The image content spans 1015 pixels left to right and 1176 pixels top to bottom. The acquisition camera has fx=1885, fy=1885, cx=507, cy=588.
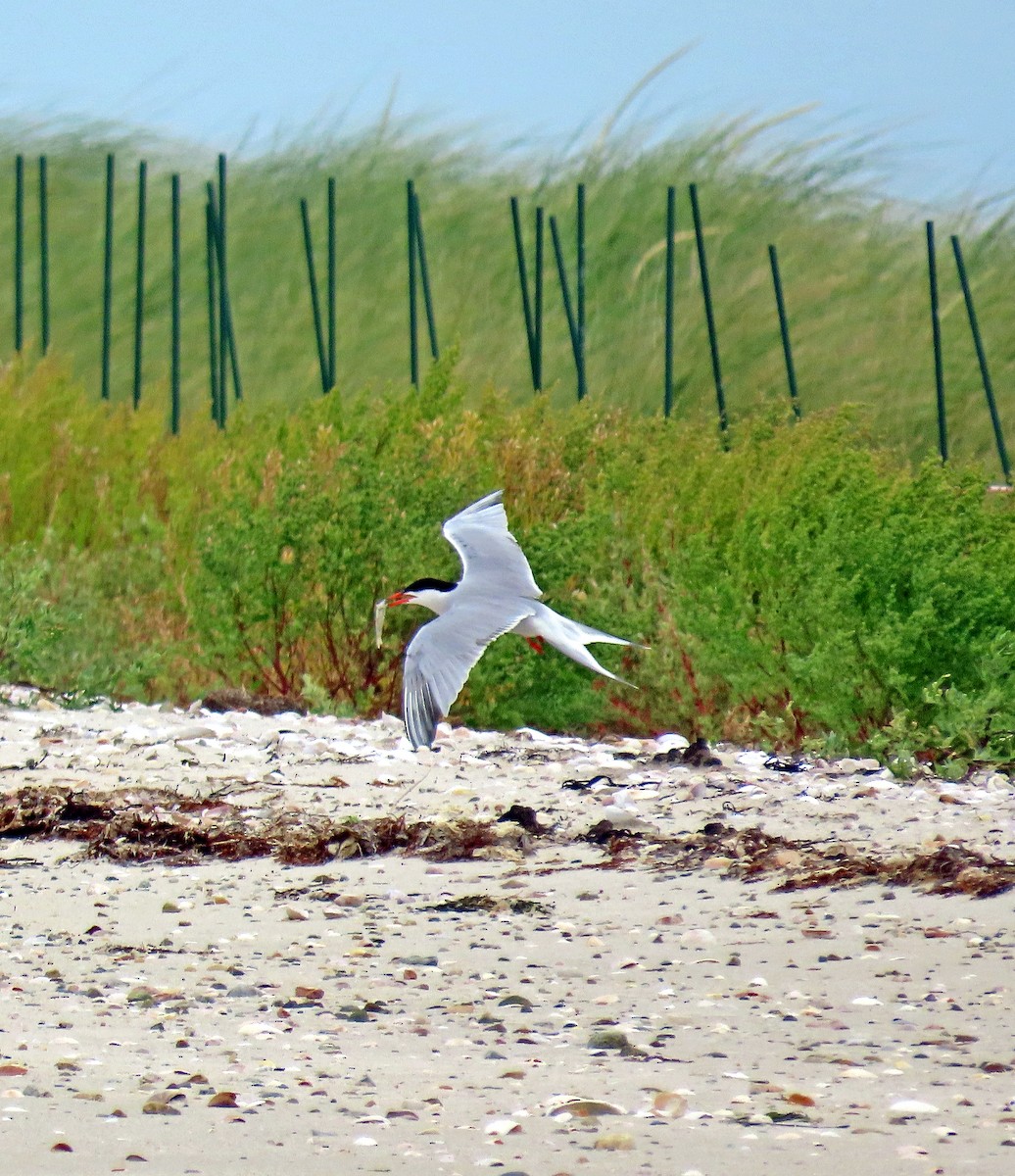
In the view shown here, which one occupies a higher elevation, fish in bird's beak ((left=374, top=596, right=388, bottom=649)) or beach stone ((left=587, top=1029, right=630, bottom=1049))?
fish in bird's beak ((left=374, top=596, right=388, bottom=649))

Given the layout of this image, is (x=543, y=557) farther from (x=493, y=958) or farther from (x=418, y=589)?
(x=493, y=958)

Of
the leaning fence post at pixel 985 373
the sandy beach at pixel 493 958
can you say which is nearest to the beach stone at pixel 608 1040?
the sandy beach at pixel 493 958

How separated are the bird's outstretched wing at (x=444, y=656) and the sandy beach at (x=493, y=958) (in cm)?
50

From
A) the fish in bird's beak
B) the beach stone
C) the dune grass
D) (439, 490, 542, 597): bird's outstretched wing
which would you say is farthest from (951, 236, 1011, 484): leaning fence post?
the beach stone

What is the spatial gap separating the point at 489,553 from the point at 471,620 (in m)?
0.77

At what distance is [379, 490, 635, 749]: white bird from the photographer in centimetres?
512

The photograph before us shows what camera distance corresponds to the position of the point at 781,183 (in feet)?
90.5

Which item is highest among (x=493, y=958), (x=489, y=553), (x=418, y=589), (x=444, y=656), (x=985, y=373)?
(x=985, y=373)

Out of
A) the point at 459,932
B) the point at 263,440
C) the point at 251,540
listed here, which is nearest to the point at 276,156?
the point at 263,440

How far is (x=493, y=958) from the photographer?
4461mm

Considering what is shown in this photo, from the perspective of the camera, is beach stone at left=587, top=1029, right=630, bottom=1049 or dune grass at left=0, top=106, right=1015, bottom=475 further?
dune grass at left=0, top=106, right=1015, bottom=475

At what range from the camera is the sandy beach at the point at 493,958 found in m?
3.09

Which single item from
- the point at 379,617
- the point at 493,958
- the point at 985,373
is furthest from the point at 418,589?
the point at 985,373

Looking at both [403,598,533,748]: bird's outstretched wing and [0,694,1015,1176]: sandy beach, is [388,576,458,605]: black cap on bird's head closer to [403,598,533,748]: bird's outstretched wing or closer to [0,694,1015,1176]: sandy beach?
[403,598,533,748]: bird's outstretched wing
